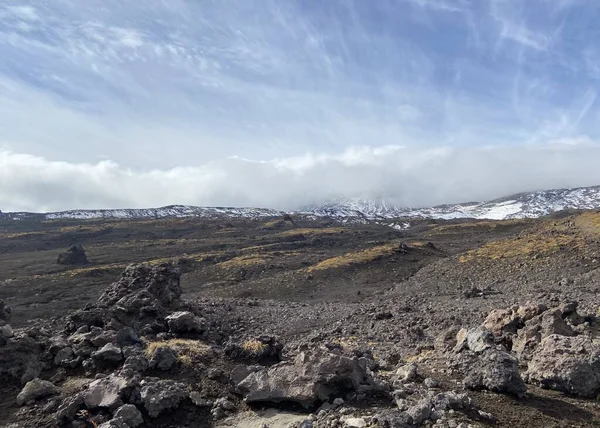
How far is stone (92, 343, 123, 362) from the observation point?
40.1ft

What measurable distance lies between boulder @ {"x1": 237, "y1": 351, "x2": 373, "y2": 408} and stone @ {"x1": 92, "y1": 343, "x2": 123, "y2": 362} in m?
4.56

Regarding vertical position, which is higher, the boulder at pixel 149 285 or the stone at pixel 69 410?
the boulder at pixel 149 285

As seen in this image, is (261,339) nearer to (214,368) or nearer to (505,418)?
(214,368)

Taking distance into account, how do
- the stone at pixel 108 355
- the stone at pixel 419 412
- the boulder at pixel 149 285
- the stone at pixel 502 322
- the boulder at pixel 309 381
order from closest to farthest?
the stone at pixel 419 412
the boulder at pixel 309 381
the stone at pixel 108 355
the stone at pixel 502 322
the boulder at pixel 149 285

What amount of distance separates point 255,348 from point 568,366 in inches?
315

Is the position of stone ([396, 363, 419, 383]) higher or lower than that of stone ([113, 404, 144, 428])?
higher

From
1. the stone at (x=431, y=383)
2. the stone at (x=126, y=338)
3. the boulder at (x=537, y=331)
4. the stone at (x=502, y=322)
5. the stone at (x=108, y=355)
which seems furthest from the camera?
the stone at (x=502, y=322)

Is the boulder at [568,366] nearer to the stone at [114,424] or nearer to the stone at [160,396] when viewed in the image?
the stone at [160,396]

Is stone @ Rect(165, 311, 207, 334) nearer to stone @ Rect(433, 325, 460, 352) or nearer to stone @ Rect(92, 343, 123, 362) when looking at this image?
stone @ Rect(92, 343, 123, 362)

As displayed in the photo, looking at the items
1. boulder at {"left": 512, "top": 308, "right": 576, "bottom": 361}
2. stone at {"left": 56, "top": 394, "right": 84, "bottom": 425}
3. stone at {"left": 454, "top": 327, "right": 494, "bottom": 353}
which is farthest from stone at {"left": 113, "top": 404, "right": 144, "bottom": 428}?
boulder at {"left": 512, "top": 308, "right": 576, "bottom": 361}

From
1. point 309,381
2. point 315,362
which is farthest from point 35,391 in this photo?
point 315,362

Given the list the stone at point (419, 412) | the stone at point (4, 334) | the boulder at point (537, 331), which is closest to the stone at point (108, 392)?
the stone at point (4, 334)

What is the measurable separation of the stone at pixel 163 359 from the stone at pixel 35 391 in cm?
249

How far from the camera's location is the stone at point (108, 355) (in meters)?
12.2
